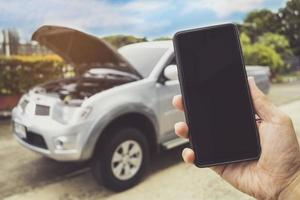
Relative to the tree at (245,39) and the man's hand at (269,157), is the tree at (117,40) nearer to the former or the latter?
the man's hand at (269,157)

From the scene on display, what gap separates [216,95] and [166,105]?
272 centimetres

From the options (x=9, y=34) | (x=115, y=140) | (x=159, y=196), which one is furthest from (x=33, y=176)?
(x=9, y=34)

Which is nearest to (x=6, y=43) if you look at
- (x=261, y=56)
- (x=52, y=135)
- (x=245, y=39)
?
(x=52, y=135)

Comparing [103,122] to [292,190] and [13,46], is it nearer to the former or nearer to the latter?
[292,190]

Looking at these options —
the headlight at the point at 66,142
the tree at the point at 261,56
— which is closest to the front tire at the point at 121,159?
the headlight at the point at 66,142

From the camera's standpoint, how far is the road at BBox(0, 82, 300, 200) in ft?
12.0

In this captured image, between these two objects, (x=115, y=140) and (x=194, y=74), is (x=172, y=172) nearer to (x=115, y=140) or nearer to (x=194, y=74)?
(x=115, y=140)

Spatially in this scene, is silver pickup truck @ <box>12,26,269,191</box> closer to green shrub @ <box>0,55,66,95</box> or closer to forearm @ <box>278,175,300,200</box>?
forearm @ <box>278,175,300,200</box>

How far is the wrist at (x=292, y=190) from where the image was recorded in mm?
1359

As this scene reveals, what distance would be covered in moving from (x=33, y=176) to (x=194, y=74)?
319 centimetres

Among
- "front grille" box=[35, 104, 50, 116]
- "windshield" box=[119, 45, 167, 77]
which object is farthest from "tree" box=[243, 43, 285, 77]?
"front grille" box=[35, 104, 50, 116]

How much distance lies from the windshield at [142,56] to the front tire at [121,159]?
675 millimetres

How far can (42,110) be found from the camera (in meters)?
3.86

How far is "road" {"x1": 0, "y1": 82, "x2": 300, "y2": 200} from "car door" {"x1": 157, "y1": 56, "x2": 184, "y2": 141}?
0.43m
